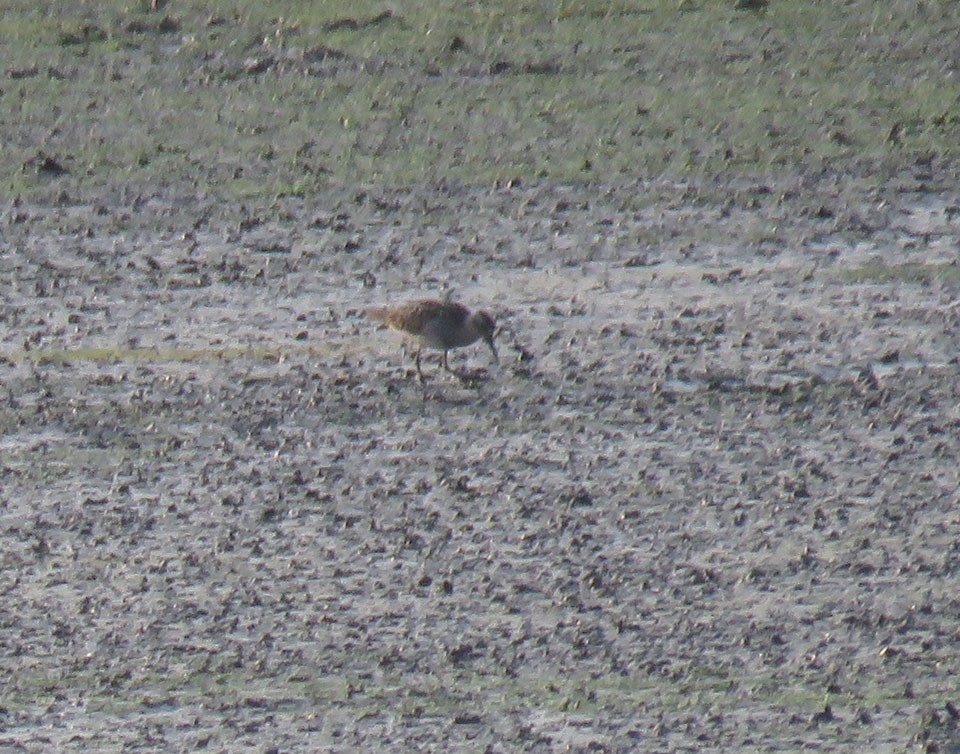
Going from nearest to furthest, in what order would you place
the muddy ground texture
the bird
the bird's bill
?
the muddy ground texture < the bird < the bird's bill

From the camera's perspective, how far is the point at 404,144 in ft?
32.0

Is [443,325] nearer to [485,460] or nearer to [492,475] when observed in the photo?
[485,460]

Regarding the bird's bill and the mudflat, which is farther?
the bird's bill

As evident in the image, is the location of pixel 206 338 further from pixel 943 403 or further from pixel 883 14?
pixel 883 14

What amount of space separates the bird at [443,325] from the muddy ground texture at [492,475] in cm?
20

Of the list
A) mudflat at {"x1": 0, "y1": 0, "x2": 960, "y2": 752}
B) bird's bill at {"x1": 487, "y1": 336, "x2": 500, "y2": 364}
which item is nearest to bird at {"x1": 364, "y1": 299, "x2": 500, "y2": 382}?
bird's bill at {"x1": 487, "y1": 336, "x2": 500, "y2": 364}

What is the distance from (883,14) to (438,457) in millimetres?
6099

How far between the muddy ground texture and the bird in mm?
198

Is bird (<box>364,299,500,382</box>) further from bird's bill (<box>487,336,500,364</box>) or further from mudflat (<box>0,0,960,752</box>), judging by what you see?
mudflat (<box>0,0,960,752</box>)

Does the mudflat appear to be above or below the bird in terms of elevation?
below

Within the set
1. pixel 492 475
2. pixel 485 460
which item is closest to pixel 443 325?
pixel 485 460

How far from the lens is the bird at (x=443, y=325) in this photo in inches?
276

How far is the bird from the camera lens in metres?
7.02

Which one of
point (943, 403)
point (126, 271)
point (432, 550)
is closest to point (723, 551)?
point (432, 550)
